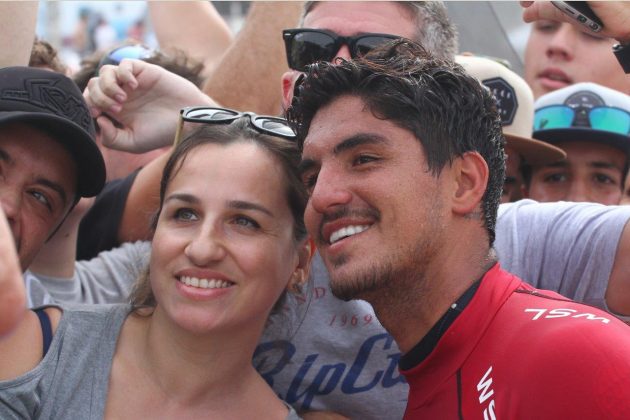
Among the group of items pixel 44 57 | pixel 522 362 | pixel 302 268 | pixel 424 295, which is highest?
pixel 522 362

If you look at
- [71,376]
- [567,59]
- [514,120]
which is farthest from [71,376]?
[567,59]

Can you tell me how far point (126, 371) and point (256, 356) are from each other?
0.56 m

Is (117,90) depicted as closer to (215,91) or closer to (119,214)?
(119,214)

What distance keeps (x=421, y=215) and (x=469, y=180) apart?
198 mm

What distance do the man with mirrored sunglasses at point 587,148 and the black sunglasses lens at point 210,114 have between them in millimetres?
1759

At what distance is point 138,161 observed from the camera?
13.9 feet

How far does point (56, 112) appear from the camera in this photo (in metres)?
2.55

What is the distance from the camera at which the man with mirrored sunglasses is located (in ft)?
12.6

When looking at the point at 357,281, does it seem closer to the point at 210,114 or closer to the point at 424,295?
the point at 424,295

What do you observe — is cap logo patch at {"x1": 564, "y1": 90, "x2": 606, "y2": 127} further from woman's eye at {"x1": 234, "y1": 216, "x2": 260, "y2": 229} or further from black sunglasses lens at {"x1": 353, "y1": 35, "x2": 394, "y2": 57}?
woman's eye at {"x1": 234, "y1": 216, "x2": 260, "y2": 229}

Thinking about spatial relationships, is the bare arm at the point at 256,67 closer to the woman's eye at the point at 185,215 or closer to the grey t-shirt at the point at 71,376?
the woman's eye at the point at 185,215

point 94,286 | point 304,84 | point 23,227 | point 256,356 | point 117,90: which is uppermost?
point 304,84

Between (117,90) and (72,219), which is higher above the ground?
(117,90)

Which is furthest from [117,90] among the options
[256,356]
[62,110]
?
[256,356]
